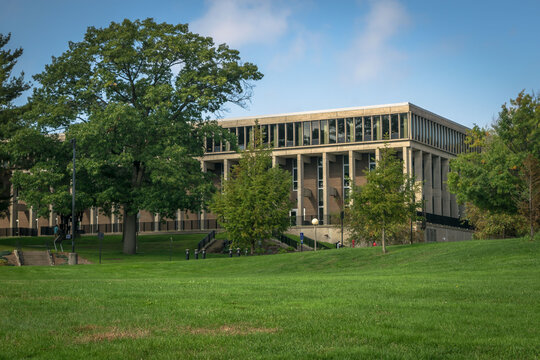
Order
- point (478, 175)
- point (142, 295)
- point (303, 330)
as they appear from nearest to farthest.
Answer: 1. point (303, 330)
2. point (142, 295)
3. point (478, 175)

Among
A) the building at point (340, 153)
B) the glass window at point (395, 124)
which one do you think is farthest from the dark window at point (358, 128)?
the glass window at point (395, 124)

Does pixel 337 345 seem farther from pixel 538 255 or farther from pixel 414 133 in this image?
pixel 414 133

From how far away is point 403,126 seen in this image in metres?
79.1

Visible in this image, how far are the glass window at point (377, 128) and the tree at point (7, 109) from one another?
38154mm

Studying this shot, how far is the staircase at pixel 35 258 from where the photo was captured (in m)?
47.6

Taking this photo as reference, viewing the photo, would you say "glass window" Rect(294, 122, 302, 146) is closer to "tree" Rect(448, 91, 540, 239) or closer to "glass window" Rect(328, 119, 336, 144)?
"glass window" Rect(328, 119, 336, 144)

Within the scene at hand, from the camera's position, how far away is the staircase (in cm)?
4759

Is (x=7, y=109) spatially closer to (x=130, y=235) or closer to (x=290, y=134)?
(x=130, y=235)

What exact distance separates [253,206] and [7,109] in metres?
23.6

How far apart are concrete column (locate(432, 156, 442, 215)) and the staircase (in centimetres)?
5004

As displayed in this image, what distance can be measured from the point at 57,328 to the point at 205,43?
46833 millimetres

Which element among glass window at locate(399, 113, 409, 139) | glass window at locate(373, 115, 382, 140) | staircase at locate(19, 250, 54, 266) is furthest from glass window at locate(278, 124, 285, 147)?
staircase at locate(19, 250, 54, 266)

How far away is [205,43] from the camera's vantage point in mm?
56625

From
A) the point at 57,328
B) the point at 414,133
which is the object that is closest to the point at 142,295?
the point at 57,328
